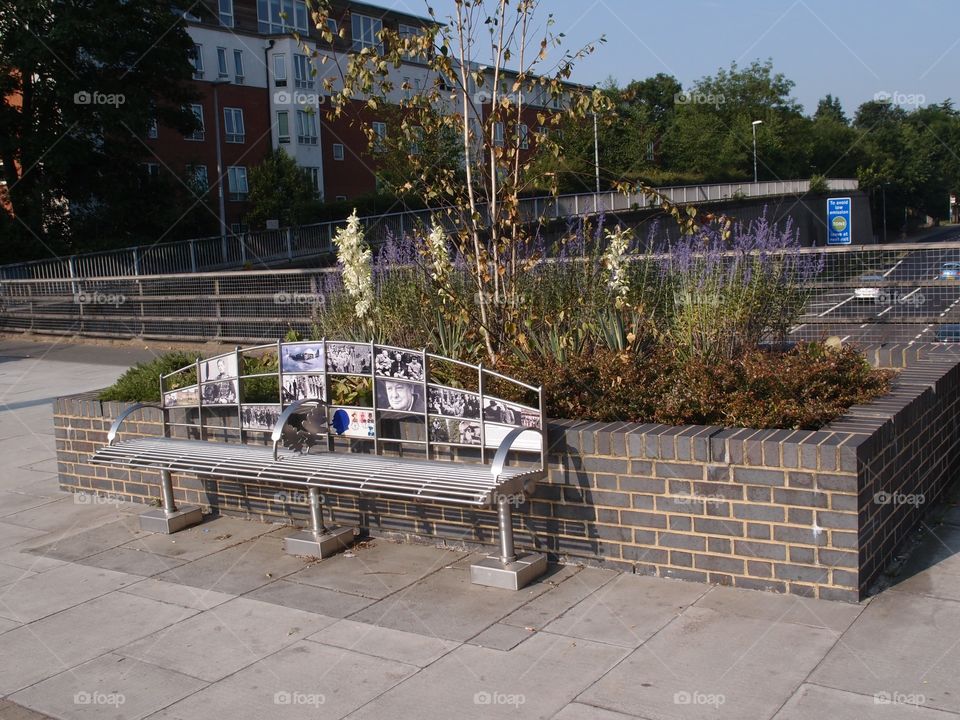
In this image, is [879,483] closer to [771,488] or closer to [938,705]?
[771,488]

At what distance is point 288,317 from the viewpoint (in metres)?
15.7

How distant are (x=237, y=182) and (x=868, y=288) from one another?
45.7 m

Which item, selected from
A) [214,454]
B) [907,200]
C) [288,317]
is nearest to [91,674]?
[214,454]

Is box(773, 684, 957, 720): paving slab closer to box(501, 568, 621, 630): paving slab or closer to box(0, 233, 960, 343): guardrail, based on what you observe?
box(501, 568, 621, 630): paving slab

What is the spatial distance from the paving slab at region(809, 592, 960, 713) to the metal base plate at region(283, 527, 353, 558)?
3.12 metres

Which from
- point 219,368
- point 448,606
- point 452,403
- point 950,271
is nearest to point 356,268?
point 219,368

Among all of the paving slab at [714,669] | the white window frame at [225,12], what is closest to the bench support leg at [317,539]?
the paving slab at [714,669]

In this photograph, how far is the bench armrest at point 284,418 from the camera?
6121mm

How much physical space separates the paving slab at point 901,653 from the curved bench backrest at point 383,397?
74.3 inches

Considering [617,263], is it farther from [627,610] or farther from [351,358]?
[627,610]

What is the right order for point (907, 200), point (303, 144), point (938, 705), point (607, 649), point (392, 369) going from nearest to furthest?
1. point (938, 705)
2. point (607, 649)
3. point (392, 369)
4. point (303, 144)
5. point (907, 200)

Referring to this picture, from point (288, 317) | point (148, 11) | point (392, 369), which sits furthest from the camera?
point (148, 11)

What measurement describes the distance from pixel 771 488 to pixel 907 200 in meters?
98.0

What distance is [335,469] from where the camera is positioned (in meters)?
5.93
